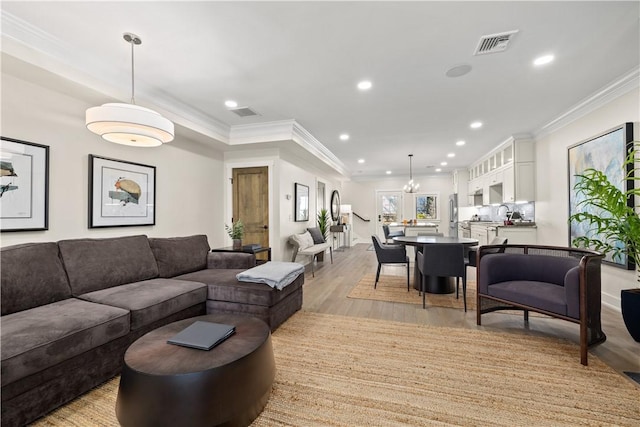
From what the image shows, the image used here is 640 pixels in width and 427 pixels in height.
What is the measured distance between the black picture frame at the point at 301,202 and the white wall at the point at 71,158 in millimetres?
2295

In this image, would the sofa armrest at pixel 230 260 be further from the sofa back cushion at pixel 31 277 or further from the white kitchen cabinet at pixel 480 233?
the white kitchen cabinet at pixel 480 233

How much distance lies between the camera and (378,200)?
10.7m

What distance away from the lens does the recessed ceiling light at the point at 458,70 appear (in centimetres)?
291

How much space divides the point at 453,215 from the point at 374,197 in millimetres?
2864

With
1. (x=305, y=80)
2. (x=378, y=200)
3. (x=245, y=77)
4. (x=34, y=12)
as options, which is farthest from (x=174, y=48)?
(x=378, y=200)

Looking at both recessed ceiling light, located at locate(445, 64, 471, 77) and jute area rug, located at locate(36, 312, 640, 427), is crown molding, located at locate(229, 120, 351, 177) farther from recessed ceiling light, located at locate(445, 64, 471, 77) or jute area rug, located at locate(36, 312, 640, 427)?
jute area rug, located at locate(36, 312, 640, 427)

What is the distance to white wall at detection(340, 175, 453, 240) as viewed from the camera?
10.1 metres

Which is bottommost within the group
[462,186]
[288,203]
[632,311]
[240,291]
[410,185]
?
[632,311]

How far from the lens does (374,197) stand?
10.7 m

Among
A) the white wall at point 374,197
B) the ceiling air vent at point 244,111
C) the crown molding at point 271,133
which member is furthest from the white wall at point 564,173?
the white wall at point 374,197

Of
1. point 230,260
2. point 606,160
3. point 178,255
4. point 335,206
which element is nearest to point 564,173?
point 606,160

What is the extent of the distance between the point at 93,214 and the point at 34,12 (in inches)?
76.0

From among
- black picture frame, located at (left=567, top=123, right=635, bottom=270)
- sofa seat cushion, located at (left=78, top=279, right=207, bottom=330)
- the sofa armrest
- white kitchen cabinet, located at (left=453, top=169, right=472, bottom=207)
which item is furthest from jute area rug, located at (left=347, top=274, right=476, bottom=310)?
white kitchen cabinet, located at (left=453, top=169, right=472, bottom=207)

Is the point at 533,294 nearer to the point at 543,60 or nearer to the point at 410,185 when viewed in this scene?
the point at 543,60
